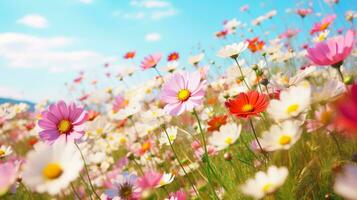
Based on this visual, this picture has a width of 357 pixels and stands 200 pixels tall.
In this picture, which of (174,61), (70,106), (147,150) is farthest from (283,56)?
(70,106)

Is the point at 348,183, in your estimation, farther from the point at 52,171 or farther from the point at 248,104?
the point at 248,104

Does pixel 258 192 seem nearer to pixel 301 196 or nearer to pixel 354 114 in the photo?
pixel 301 196

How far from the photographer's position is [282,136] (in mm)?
959

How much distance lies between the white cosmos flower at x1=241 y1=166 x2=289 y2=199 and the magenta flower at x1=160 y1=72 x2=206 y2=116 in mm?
311

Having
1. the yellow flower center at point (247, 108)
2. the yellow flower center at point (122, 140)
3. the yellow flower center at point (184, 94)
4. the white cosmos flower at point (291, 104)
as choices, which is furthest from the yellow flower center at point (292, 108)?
the yellow flower center at point (122, 140)

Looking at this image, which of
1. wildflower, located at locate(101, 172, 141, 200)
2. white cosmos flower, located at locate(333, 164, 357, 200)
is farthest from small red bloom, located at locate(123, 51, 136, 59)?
white cosmos flower, located at locate(333, 164, 357, 200)

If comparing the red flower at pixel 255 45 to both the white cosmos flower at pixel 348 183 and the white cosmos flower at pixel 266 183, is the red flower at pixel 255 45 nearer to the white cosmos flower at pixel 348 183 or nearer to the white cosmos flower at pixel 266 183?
the white cosmos flower at pixel 266 183

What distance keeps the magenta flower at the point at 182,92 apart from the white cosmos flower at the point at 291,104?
0.83 feet

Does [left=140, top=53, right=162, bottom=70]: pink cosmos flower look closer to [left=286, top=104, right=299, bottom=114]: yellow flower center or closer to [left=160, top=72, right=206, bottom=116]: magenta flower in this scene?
[left=160, top=72, right=206, bottom=116]: magenta flower

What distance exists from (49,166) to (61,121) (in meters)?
0.42

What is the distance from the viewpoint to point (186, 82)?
1.24m

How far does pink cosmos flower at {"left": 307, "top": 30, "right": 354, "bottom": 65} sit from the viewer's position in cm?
97

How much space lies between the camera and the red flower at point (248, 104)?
1.17 m

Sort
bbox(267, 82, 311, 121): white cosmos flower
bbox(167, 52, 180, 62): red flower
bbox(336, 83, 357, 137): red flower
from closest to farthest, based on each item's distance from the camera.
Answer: bbox(336, 83, 357, 137): red flower < bbox(267, 82, 311, 121): white cosmos flower < bbox(167, 52, 180, 62): red flower
